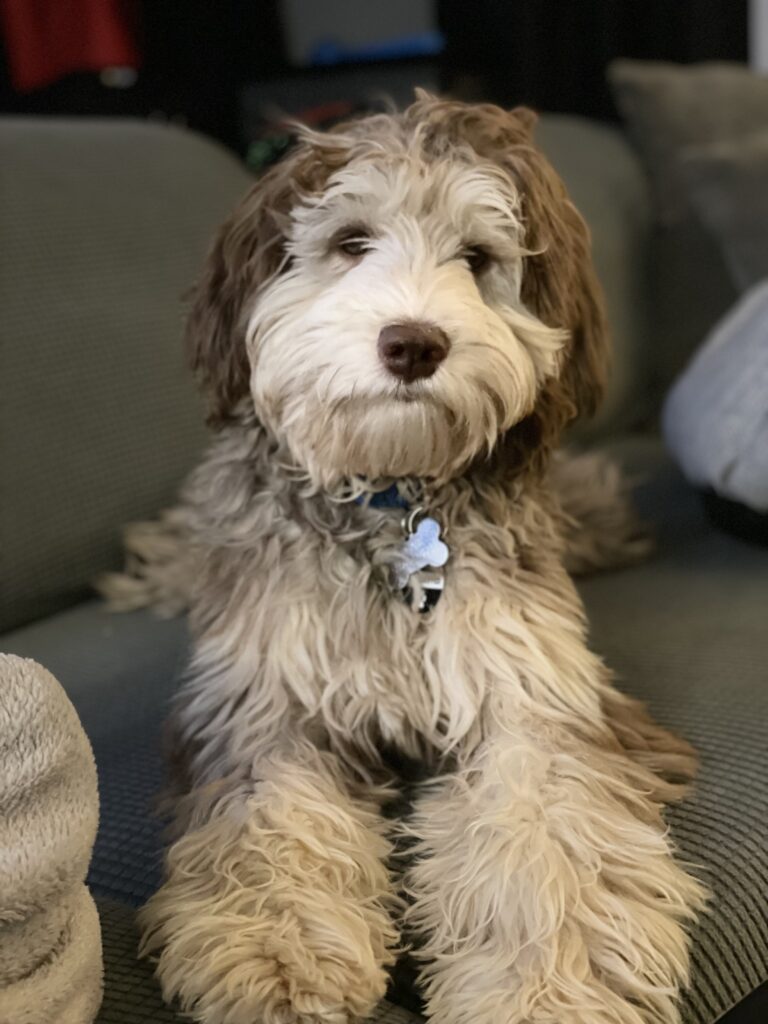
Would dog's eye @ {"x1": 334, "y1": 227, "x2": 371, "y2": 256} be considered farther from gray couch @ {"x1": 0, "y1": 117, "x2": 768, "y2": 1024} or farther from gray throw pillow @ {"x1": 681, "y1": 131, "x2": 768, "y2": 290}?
gray throw pillow @ {"x1": 681, "y1": 131, "x2": 768, "y2": 290}

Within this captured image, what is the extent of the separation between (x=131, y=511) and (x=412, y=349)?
2.81ft

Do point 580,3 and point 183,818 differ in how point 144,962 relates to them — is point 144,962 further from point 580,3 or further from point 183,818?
point 580,3

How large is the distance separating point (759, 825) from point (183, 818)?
55 cm

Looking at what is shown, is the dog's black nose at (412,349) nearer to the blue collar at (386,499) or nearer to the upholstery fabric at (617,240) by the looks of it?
the blue collar at (386,499)

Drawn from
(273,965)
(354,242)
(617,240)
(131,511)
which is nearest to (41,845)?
(273,965)

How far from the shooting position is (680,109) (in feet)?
7.58

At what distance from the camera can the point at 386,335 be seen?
1.02m

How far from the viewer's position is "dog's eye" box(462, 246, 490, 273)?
3.77 ft

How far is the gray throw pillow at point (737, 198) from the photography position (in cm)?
207

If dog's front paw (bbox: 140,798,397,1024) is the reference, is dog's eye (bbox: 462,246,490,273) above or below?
above

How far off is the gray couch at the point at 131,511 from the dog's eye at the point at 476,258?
0.55 metres

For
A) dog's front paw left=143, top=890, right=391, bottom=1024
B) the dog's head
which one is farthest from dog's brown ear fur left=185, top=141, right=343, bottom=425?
dog's front paw left=143, top=890, right=391, bottom=1024

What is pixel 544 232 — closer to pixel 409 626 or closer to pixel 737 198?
pixel 409 626

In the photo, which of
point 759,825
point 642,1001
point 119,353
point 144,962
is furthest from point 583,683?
point 119,353
